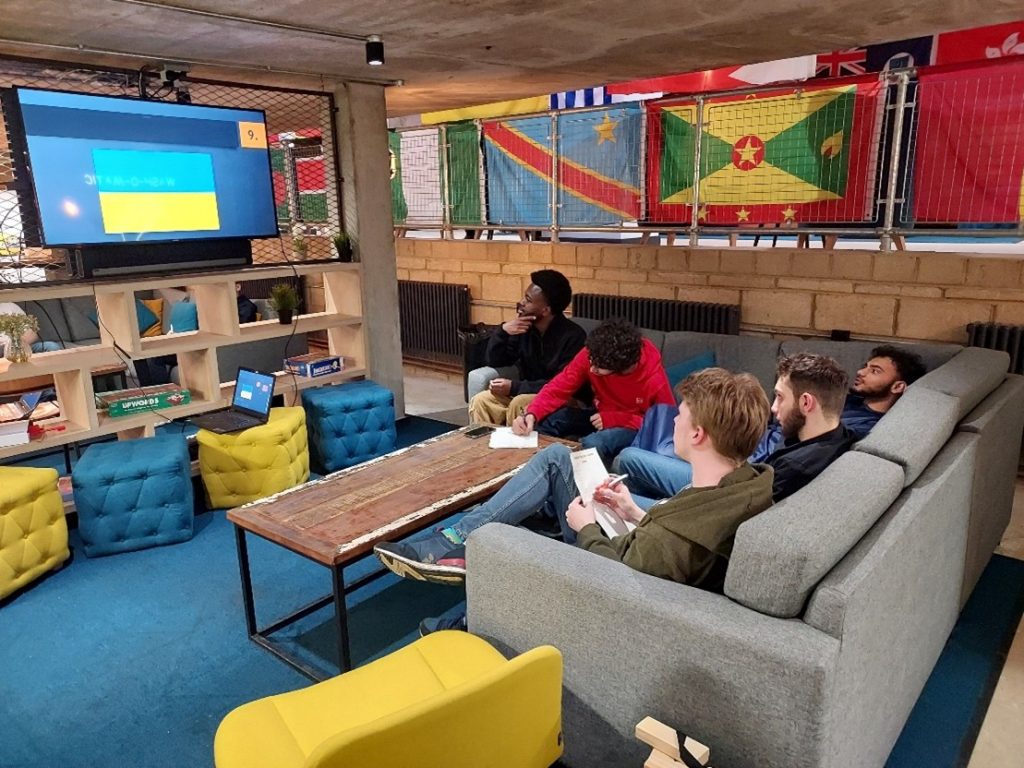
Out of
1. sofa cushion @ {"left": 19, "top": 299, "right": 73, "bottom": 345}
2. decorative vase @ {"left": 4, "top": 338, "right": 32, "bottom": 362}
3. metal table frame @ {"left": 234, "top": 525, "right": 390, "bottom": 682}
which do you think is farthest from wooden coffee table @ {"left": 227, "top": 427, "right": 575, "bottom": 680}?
sofa cushion @ {"left": 19, "top": 299, "right": 73, "bottom": 345}

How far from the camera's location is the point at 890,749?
204 centimetres

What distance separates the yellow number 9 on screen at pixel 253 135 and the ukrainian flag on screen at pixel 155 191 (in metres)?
0.25

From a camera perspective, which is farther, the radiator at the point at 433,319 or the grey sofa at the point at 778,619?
the radiator at the point at 433,319

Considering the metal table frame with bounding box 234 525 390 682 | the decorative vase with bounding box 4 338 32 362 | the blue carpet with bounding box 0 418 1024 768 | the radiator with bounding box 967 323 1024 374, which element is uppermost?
the decorative vase with bounding box 4 338 32 362

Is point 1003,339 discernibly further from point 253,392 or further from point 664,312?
point 253,392

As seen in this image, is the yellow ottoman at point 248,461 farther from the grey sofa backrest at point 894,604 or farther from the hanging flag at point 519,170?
the grey sofa backrest at point 894,604

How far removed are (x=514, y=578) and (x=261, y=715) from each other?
26.3 inches

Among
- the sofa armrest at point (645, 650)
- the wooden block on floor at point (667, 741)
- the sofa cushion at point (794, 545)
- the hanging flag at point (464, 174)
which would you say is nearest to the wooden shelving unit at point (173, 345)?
the hanging flag at point (464, 174)

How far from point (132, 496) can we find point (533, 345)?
2.35m

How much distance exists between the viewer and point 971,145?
12.5ft

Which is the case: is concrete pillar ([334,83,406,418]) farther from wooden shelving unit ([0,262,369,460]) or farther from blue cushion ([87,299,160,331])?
blue cushion ([87,299,160,331])

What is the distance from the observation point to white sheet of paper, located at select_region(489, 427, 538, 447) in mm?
3254

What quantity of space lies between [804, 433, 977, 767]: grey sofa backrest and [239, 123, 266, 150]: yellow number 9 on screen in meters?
3.75

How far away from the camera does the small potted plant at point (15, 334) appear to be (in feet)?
11.4
